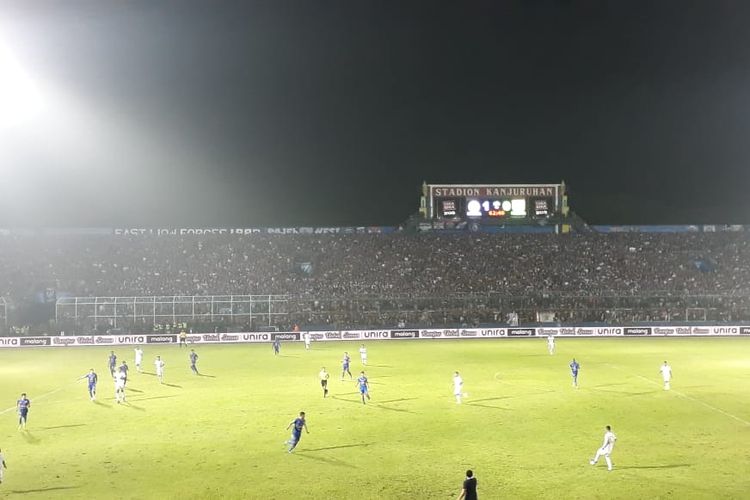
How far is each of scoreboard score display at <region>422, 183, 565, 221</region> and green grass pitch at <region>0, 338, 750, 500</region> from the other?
3766 cm

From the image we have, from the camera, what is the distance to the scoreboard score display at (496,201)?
7756 cm

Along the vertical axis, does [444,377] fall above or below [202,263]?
below

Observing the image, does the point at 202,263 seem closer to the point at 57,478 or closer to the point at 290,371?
the point at 290,371

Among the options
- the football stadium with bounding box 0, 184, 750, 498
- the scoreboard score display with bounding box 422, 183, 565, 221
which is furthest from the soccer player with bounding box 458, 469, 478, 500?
the scoreboard score display with bounding box 422, 183, 565, 221

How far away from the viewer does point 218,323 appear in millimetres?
62125

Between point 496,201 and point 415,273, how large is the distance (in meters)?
13.9

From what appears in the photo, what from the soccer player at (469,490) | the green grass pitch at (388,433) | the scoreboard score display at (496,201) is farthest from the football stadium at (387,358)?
the soccer player at (469,490)

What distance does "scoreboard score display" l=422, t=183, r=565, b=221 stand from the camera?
77562 mm

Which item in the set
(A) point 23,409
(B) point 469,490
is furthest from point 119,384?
(B) point 469,490

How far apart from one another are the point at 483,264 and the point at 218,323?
34.6 meters

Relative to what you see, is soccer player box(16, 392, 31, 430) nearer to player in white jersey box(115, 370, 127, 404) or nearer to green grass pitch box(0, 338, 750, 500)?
green grass pitch box(0, 338, 750, 500)

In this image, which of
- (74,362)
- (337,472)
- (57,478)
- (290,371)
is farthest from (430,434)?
(74,362)

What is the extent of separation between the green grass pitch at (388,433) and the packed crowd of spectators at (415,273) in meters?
24.2

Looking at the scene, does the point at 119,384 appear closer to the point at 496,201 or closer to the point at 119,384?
the point at 119,384
